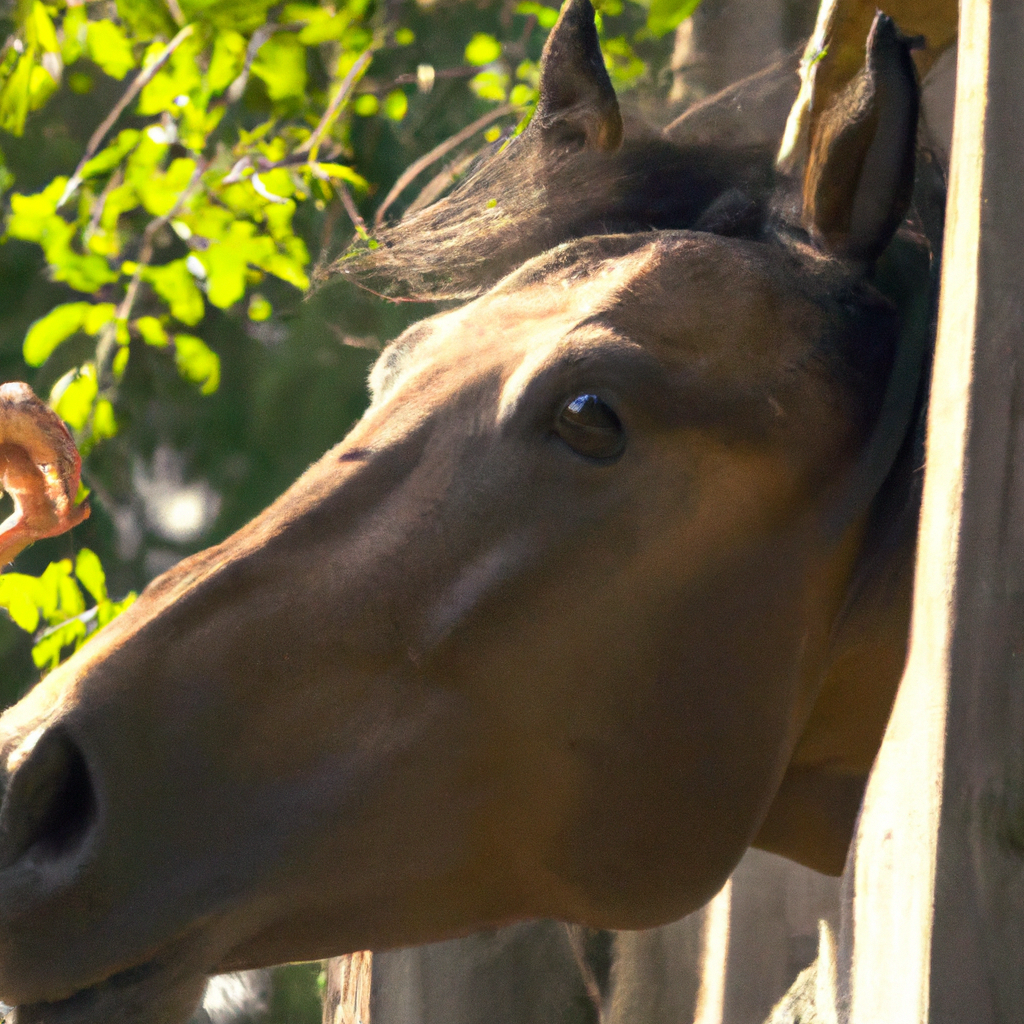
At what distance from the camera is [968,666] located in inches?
25.8

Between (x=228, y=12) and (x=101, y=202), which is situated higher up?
(x=228, y=12)

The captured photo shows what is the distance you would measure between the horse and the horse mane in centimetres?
11

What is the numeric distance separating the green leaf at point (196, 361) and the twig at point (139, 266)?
13 cm

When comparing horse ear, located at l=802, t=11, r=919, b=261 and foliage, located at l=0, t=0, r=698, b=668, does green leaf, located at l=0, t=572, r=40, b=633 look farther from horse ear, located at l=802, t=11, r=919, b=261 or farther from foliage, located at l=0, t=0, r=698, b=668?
horse ear, located at l=802, t=11, r=919, b=261

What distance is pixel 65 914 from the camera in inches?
A: 31.1

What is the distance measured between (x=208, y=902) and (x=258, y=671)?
6.6 inches

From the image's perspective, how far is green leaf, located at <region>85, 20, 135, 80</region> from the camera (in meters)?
2.21

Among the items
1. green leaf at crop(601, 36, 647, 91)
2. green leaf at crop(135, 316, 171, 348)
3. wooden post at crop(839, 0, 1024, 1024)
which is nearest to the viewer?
wooden post at crop(839, 0, 1024, 1024)

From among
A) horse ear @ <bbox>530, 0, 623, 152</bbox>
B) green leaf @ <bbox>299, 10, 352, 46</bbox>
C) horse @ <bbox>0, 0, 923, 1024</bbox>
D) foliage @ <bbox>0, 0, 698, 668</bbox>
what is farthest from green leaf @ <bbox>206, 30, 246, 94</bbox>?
horse @ <bbox>0, 0, 923, 1024</bbox>

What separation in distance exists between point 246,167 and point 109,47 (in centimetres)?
33

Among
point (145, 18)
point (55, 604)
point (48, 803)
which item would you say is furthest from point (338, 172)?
point (48, 803)

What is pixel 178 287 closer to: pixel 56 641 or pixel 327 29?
pixel 327 29

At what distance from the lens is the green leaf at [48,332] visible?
87.7 inches

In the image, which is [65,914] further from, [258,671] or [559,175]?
[559,175]
